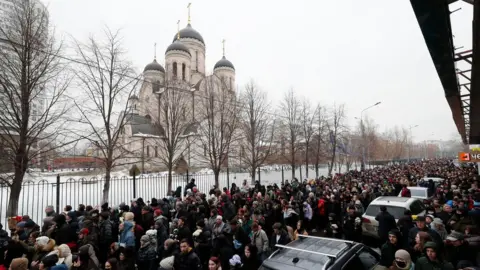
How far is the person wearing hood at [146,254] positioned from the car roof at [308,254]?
8.01 feet

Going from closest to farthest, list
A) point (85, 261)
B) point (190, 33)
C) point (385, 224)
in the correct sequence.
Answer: point (85, 261)
point (385, 224)
point (190, 33)

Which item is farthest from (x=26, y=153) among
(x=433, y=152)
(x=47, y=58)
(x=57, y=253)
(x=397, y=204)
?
(x=433, y=152)

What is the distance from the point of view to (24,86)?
888 centimetres

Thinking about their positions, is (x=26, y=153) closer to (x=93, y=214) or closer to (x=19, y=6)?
(x=93, y=214)

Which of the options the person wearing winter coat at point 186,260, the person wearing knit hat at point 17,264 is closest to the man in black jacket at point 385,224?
the person wearing winter coat at point 186,260

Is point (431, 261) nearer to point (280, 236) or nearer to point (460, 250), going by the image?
point (460, 250)

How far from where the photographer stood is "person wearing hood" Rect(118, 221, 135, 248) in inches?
239

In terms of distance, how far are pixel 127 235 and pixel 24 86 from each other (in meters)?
6.62

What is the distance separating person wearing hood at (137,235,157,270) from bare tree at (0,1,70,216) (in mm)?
6398

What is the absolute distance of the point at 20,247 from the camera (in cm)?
518

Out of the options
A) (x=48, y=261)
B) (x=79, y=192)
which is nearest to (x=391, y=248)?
(x=48, y=261)

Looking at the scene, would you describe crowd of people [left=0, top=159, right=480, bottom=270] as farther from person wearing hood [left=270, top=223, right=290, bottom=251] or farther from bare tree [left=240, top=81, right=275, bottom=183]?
bare tree [left=240, top=81, right=275, bottom=183]

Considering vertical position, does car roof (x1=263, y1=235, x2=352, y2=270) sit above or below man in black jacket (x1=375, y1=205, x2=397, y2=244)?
above

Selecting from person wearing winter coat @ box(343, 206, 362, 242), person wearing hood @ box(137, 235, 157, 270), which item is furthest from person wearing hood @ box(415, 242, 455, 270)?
person wearing hood @ box(137, 235, 157, 270)
